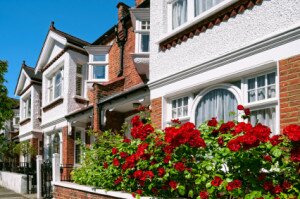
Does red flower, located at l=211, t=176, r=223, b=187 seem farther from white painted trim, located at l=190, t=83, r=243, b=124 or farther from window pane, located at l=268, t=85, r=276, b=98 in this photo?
white painted trim, located at l=190, t=83, r=243, b=124

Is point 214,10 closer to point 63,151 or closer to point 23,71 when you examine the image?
point 63,151

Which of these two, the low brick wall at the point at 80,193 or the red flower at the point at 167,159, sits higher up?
the red flower at the point at 167,159

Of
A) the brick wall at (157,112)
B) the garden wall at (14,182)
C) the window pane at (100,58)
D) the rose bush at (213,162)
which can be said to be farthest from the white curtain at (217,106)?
the garden wall at (14,182)

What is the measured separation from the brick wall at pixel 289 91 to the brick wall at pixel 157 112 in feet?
11.7

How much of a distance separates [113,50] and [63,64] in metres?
3.01

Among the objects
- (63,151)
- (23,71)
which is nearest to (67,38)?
(63,151)

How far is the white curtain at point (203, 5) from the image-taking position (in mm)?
8023

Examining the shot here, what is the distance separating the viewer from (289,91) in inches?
237

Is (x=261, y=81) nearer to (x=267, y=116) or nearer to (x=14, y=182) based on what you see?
(x=267, y=116)

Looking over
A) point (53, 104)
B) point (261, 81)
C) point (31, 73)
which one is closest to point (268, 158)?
point (261, 81)

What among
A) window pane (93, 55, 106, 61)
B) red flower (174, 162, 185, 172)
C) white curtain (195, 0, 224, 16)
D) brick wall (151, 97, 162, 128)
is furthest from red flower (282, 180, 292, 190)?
window pane (93, 55, 106, 61)

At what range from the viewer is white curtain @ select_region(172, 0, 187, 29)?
8969 millimetres

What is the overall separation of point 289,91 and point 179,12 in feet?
13.3

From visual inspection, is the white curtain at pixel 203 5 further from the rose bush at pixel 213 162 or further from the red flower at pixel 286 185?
the red flower at pixel 286 185
